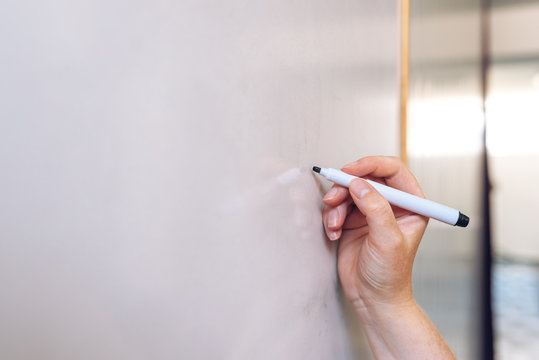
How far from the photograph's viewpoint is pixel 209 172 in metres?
0.19

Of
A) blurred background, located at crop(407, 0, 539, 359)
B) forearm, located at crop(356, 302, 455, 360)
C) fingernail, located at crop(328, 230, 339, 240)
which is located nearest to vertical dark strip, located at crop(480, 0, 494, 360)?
blurred background, located at crop(407, 0, 539, 359)

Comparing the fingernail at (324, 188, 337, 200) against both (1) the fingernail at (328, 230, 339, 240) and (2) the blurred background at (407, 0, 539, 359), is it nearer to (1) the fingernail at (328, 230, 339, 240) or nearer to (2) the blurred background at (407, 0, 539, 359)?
(1) the fingernail at (328, 230, 339, 240)

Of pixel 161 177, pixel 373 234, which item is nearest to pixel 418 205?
pixel 373 234

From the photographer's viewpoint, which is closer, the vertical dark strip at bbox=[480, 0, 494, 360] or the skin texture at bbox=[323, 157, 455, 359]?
the skin texture at bbox=[323, 157, 455, 359]

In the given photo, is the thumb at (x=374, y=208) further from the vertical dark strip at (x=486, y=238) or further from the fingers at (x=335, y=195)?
the vertical dark strip at (x=486, y=238)

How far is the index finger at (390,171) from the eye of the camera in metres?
0.35

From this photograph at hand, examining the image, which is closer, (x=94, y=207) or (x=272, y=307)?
(x=94, y=207)

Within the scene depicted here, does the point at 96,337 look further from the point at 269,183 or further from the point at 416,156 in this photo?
the point at 416,156

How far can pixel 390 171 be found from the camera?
375 millimetres

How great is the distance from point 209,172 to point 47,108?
8cm

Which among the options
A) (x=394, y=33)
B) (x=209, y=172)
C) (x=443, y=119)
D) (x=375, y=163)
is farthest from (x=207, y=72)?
(x=443, y=119)

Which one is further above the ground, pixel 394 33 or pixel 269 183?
pixel 394 33

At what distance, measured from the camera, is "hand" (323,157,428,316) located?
30 centimetres

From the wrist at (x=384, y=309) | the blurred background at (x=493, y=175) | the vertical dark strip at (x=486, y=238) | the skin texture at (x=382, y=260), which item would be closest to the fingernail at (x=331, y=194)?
the skin texture at (x=382, y=260)
